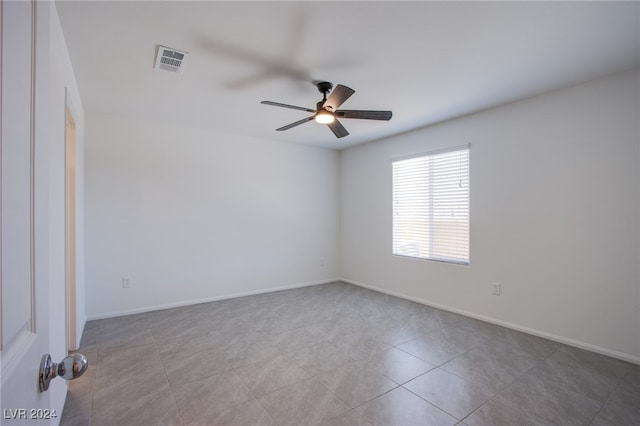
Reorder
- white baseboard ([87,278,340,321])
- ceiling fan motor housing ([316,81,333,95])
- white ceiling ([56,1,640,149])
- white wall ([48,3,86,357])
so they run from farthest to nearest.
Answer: white baseboard ([87,278,340,321]) < ceiling fan motor housing ([316,81,333,95]) < white ceiling ([56,1,640,149]) < white wall ([48,3,86,357])

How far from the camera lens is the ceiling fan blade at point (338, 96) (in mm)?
2380

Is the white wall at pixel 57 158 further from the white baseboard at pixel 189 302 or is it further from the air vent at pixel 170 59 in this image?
the white baseboard at pixel 189 302

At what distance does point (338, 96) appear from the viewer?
8.30ft

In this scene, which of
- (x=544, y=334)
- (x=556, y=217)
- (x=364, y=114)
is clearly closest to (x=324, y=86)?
(x=364, y=114)

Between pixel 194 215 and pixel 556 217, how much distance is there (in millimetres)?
4408

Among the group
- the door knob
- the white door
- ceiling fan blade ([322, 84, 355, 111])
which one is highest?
ceiling fan blade ([322, 84, 355, 111])

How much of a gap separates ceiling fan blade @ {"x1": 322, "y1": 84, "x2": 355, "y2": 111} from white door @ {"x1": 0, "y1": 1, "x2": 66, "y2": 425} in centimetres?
193

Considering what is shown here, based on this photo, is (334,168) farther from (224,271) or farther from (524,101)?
(524,101)

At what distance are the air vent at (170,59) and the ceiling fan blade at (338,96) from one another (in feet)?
3.91

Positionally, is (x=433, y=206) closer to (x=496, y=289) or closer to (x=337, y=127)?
(x=496, y=289)

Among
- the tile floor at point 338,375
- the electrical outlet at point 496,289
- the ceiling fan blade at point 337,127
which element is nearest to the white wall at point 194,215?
the tile floor at point 338,375

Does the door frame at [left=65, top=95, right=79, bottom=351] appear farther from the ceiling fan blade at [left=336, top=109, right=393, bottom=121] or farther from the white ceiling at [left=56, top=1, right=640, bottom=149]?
the ceiling fan blade at [left=336, top=109, right=393, bottom=121]

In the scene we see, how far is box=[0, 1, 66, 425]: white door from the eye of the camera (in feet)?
1.61

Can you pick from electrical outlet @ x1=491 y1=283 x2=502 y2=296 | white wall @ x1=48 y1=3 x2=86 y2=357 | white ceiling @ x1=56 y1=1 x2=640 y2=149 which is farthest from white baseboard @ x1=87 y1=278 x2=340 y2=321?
electrical outlet @ x1=491 y1=283 x2=502 y2=296
